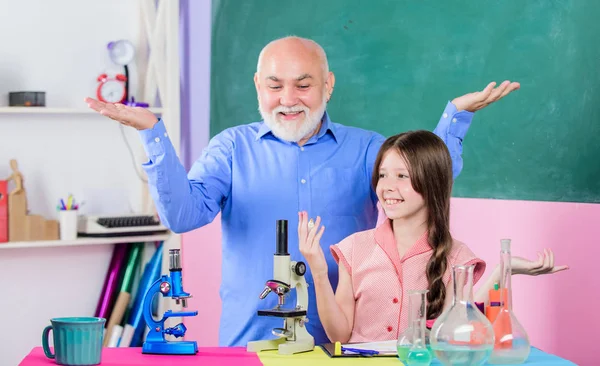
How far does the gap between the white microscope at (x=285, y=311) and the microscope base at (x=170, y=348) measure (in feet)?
0.44

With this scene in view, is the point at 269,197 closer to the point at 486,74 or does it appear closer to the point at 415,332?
the point at 486,74

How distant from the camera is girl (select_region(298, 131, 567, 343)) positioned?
7.49 feet

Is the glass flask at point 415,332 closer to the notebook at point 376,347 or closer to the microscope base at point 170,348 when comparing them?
the notebook at point 376,347

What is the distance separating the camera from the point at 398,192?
233 centimetres

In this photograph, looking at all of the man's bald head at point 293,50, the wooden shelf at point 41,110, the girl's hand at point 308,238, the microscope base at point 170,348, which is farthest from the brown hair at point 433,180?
the wooden shelf at point 41,110

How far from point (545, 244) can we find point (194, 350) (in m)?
1.07

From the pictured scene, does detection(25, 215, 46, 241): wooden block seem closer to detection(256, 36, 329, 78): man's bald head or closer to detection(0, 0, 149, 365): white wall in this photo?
detection(0, 0, 149, 365): white wall

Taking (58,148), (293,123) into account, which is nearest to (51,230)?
(58,148)

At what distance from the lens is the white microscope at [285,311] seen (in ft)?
6.80

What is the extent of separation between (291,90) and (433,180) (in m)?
0.55

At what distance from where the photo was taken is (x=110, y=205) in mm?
4242

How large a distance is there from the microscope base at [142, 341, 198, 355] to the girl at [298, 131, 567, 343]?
0.36 m

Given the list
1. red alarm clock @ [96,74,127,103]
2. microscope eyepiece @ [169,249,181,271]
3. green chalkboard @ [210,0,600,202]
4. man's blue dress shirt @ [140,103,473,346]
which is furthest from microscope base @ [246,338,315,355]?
red alarm clock @ [96,74,127,103]

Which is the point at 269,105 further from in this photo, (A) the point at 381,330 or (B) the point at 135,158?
(B) the point at 135,158
